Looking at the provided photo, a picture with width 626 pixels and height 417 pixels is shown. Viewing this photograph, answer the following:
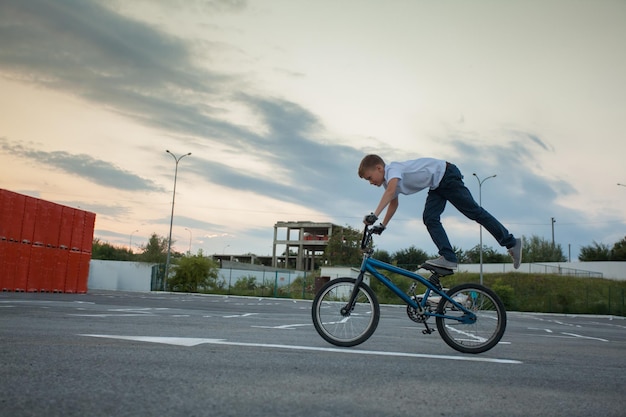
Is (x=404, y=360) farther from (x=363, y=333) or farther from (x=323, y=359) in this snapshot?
(x=363, y=333)

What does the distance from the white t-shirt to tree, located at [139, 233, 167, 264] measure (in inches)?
2296

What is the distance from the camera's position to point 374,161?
5.27 m

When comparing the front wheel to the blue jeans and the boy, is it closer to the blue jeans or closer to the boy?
the boy

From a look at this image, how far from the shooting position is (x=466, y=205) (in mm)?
5348

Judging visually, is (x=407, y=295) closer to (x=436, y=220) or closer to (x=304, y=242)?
(x=436, y=220)

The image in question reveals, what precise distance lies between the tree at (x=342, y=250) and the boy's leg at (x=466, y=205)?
7378 centimetres

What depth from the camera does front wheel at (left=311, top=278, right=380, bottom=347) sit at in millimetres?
5141

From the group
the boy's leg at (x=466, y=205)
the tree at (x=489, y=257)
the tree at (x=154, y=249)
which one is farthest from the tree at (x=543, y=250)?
the boy's leg at (x=466, y=205)

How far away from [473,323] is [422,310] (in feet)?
1.56

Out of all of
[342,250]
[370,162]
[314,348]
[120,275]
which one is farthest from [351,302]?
[342,250]

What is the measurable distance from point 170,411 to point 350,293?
3.27 m

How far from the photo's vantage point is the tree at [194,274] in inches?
1716

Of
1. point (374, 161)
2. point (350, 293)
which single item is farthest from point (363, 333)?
Answer: point (374, 161)

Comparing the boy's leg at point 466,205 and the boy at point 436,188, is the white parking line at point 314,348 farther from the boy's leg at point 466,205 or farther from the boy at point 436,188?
the boy's leg at point 466,205
